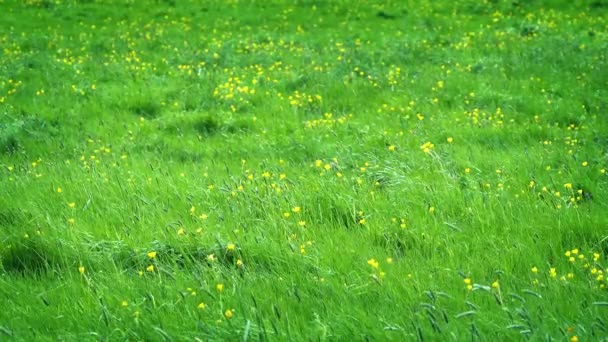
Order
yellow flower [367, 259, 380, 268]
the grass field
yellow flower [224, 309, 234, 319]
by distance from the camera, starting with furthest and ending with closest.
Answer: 1. yellow flower [367, 259, 380, 268]
2. the grass field
3. yellow flower [224, 309, 234, 319]

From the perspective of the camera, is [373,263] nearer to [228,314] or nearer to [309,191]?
[228,314]

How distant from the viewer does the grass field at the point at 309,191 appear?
412cm

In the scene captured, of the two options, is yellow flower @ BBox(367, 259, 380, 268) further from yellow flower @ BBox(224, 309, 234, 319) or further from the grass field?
yellow flower @ BBox(224, 309, 234, 319)

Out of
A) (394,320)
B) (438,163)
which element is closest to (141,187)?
(438,163)

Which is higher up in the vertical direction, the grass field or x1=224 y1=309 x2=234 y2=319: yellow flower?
x1=224 y1=309 x2=234 y2=319: yellow flower

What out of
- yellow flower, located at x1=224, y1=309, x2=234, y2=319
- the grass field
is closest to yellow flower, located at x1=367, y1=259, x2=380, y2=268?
the grass field

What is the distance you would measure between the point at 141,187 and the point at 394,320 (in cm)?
349

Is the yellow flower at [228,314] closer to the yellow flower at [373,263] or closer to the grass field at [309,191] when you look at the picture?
the grass field at [309,191]

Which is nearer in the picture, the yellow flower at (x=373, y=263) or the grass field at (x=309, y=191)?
the grass field at (x=309, y=191)

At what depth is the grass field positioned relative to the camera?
4.12 meters

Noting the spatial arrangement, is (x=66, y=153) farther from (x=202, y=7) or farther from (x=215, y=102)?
(x=202, y=7)

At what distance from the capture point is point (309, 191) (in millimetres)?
6336

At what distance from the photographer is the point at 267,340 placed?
378cm

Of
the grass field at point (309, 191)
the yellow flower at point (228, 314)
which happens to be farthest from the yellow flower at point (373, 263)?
the yellow flower at point (228, 314)
